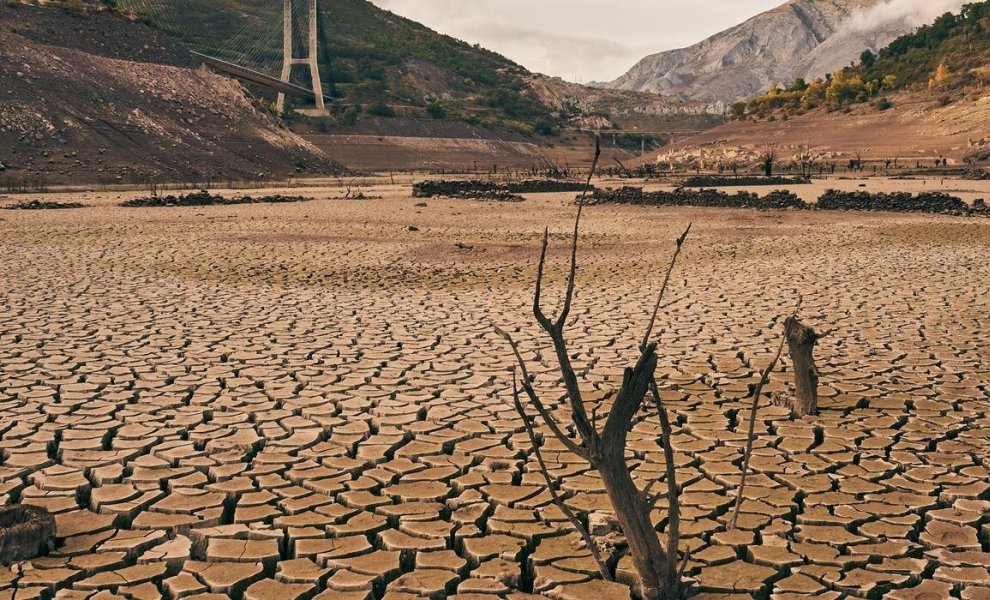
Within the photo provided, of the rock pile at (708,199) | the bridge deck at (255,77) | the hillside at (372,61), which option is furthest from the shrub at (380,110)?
the rock pile at (708,199)

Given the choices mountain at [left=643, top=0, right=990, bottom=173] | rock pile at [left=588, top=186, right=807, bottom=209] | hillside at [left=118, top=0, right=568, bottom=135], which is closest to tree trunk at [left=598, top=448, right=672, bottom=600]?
rock pile at [left=588, top=186, right=807, bottom=209]

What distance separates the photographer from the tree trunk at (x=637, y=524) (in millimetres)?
3084

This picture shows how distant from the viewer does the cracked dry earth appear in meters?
4.04

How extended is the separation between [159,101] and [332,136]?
27259mm

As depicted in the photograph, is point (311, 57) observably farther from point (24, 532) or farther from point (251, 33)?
point (24, 532)

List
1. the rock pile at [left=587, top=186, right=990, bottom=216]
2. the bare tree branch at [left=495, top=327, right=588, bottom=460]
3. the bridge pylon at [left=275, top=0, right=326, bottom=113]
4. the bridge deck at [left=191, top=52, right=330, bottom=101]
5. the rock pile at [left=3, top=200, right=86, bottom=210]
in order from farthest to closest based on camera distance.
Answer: the bridge pylon at [left=275, top=0, right=326, bottom=113]
the bridge deck at [left=191, top=52, right=330, bottom=101]
the rock pile at [left=3, top=200, right=86, bottom=210]
the rock pile at [left=587, top=186, right=990, bottom=216]
the bare tree branch at [left=495, top=327, right=588, bottom=460]

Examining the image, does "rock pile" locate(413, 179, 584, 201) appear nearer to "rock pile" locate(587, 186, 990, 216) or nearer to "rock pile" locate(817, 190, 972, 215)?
"rock pile" locate(587, 186, 990, 216)

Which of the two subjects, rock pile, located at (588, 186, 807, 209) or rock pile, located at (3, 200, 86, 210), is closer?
rock pile, located at (3, 200, 86, 210)

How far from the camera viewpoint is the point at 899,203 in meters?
26.2

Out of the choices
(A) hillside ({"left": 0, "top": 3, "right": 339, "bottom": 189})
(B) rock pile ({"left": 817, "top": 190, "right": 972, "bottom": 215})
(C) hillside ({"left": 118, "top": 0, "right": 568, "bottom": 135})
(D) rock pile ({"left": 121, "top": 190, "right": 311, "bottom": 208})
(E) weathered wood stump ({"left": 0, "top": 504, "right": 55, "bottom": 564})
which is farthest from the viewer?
(C) hillside ({"left": 118, "top": 0, "right": 568, "bottom": 135})

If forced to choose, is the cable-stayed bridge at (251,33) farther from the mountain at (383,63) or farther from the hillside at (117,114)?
the hillside at (117,114)

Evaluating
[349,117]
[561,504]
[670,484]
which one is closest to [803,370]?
[670,484]

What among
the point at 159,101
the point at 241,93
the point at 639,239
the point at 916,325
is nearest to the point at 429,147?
the point at 241,93

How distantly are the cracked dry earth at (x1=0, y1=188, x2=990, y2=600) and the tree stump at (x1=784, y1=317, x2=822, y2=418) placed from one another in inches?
4.9
